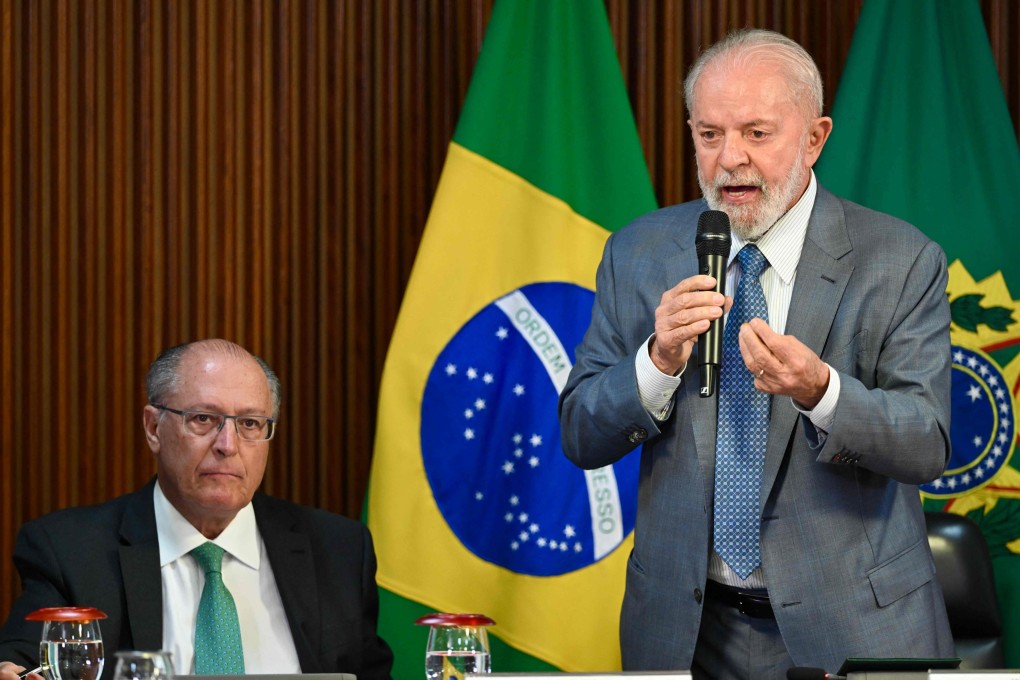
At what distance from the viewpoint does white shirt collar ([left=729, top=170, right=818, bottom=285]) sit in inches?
94.0

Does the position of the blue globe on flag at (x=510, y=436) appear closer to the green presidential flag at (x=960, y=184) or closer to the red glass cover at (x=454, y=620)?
the green presidential flag at (x=960, y=184)

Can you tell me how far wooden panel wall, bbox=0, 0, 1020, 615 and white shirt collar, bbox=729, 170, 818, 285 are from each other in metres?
1.55

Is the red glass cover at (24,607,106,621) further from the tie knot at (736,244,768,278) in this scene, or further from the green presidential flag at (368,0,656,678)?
the green presidential flag at (368,0,656,678)

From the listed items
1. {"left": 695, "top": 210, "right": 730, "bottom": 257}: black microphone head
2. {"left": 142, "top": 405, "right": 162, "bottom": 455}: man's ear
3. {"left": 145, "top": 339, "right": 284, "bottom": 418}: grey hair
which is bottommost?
{"left": 142, "top": 405, "right": 162, "bottom": 455}: man's ear

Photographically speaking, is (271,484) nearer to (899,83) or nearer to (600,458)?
(600,458)

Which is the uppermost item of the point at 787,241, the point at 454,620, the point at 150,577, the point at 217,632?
the point at 787,241

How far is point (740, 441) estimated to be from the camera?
2303 millimetres

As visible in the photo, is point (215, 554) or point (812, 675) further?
point (215, 554)

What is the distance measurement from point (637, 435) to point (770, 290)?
1.21 ft

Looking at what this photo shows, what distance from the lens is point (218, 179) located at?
3867 millimetres

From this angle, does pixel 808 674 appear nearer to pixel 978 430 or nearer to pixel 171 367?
pixel 171 367

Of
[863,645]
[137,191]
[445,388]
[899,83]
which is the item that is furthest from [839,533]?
[137,191]

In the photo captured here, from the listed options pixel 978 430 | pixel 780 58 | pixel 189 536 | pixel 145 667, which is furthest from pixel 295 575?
pixel 978 430

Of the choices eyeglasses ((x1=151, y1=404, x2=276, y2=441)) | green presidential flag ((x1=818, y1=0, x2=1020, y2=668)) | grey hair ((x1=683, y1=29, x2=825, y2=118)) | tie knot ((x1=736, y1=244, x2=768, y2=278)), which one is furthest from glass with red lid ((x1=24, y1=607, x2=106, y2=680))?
green presidential flag ((x1=818, y1=0, x2=1020, y2=668))
